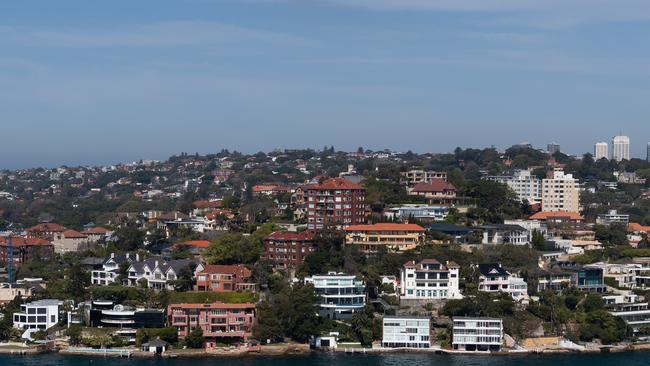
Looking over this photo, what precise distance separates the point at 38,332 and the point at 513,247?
13.6 metres

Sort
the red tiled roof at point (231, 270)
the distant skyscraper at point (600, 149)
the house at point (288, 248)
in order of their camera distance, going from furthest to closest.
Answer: the distant skyscraper at point (600, 149), the house at point (288, 248), the red tiled roof at point (231, 270)

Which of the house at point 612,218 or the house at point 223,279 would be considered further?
the house at point 612,218

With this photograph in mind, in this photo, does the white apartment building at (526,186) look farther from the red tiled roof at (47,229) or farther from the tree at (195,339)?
the tree at (195,339)

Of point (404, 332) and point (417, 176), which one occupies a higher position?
point (417, 176)

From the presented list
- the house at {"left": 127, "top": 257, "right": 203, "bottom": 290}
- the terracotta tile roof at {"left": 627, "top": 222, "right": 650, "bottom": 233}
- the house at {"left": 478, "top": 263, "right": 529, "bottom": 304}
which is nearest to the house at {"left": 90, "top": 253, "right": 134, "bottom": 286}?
the house at {"left": 127, "top": 257, "right": 203, "bottom": 290}

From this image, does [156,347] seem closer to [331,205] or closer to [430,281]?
[430,281]

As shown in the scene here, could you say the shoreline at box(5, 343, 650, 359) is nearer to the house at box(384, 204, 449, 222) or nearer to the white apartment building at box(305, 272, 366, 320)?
the white apartment building at box(305, 272, 366, 320)

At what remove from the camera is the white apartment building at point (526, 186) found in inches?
1781

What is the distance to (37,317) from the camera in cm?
2808

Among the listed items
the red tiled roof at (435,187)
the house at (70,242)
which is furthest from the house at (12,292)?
the red tiled roof at (435,187)

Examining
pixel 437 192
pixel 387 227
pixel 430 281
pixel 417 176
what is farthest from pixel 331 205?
pixel 417 176

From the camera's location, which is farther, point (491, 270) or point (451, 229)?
point (451, 229)

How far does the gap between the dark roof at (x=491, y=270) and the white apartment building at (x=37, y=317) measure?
11120mm

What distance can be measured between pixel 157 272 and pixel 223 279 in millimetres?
2288
